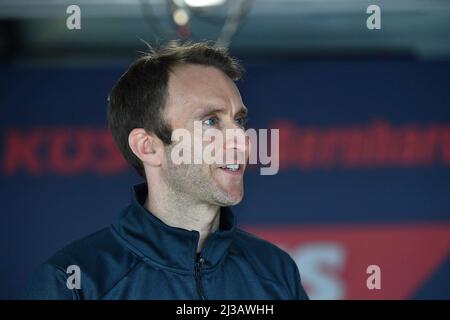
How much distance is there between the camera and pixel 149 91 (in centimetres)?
135

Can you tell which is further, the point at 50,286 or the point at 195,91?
the point at 195,91

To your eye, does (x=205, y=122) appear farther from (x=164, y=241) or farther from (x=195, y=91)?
(x=164, y=241)

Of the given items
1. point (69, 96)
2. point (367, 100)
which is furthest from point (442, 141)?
point (69, 96)

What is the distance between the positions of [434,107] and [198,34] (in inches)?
36.7

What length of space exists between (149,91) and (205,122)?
13 centimetres

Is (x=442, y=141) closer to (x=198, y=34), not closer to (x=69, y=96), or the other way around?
(x=198, y=34)

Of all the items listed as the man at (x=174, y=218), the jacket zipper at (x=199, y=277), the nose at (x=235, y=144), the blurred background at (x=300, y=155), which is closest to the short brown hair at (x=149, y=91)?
the man at (x=174, y=218)

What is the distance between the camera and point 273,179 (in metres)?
2.68

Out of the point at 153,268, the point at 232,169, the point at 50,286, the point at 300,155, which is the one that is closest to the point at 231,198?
the point at 232,169

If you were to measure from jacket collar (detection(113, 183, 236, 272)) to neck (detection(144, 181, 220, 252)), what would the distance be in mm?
28

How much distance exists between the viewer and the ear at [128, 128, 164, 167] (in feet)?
4.38

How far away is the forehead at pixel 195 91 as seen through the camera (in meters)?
1.32

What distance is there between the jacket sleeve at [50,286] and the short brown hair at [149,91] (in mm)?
309

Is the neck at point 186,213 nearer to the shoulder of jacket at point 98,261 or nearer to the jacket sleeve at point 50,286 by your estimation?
the shoulder of jacket at point 98,261
